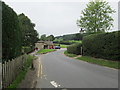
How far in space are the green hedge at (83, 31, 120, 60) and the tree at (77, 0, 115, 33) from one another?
5203 millimetres

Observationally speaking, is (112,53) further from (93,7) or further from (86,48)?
(93,7)

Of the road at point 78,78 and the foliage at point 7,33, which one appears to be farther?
the foliage at point 7,33

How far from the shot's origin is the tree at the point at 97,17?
25.3 metres

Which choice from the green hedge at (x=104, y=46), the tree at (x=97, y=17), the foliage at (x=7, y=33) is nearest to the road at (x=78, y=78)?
the foliage at (x=7, y=33)

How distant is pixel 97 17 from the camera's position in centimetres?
2552

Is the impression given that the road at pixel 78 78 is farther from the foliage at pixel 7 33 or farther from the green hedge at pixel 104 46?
the green hedge at pixel 104 46

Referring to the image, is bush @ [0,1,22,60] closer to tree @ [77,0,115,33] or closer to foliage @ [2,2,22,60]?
foliage @ [2,2,22,60]

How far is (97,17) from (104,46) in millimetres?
10543

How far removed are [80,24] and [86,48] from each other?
7.39m

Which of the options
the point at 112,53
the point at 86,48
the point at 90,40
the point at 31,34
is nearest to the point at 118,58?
the point at 112,53

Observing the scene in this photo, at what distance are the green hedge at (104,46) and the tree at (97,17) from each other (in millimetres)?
5203

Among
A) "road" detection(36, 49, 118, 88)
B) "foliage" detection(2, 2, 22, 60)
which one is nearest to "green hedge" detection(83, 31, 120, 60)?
"road" detection(36, 49, 118, 88)

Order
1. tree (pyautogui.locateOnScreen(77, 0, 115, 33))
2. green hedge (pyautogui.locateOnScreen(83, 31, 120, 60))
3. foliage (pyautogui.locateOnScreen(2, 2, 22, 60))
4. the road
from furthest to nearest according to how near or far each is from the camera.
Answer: tree (pyautogui.locateOnScreen(77, 0, 115, 33)) < green hedge (pyautogui.locateOnScreen(83, 31, 120, 60)) < foliage (pyautogui.locateOnScreen(2, 2, 22, 60)) < the road

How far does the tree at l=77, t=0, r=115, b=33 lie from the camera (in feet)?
82.9
